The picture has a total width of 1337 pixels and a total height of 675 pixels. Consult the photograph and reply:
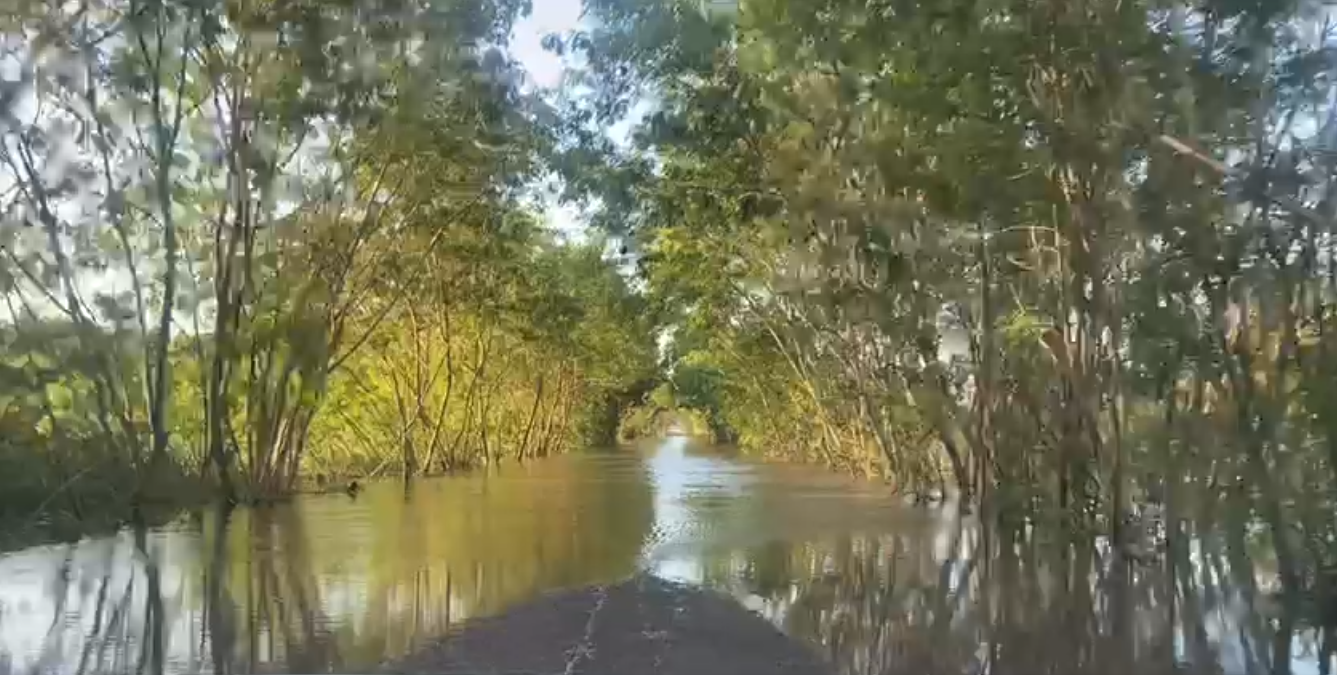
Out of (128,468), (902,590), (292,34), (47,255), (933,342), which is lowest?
(902,590)

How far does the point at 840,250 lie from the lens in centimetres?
1989

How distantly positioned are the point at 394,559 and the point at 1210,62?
345 inches

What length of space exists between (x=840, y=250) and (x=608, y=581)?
9418mm

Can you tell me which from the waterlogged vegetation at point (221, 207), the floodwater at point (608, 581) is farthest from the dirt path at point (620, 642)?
the waterlogged vegetation at point (221, 207)

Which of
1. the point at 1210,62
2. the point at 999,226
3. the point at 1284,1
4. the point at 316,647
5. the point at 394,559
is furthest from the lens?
the point at 999,226

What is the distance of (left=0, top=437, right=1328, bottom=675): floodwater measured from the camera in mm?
8648

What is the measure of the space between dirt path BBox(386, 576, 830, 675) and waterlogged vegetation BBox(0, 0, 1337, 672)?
0.55m

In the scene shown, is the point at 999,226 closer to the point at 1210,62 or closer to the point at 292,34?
the point at 1210,62

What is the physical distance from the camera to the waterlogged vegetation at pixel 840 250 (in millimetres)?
10672

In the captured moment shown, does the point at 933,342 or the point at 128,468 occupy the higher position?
the point at 933,342

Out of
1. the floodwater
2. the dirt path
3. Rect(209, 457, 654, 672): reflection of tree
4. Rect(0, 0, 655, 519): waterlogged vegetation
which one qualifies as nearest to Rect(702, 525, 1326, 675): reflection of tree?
the floodwater

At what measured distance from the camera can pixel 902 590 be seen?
38.9 ft

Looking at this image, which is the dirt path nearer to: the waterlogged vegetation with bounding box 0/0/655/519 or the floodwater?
the floodwater

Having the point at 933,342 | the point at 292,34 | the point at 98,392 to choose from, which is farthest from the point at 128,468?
the point at 933,342
